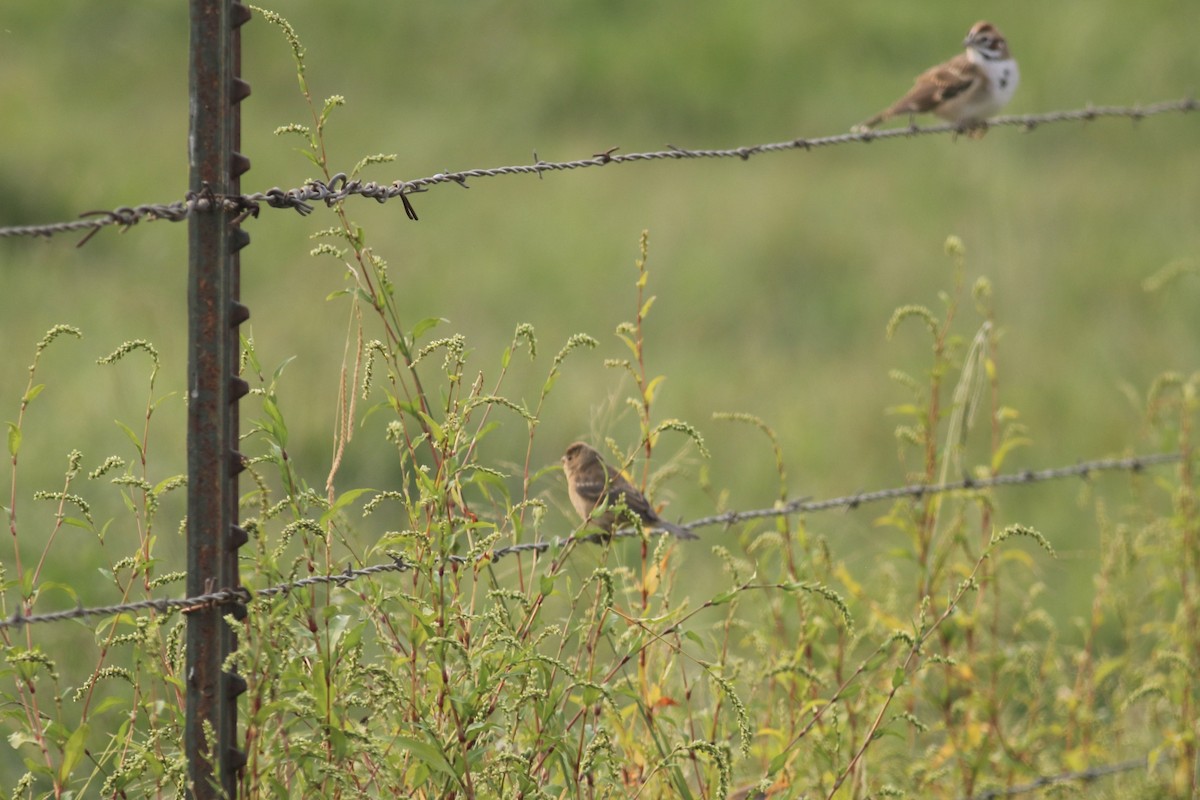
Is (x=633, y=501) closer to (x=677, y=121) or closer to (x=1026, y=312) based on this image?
(x=1026, y=312)

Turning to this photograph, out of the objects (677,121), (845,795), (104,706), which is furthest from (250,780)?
(677,121)

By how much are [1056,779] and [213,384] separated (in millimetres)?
2592

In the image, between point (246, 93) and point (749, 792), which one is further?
point (749, 792)

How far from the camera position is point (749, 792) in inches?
118

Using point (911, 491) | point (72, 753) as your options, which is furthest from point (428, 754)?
point (911, 491)

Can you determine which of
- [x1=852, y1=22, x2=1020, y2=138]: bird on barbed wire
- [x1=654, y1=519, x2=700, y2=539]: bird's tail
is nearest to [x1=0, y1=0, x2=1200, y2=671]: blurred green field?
[x1=654, y1=519, x2=700, y2=539]: bird's tail

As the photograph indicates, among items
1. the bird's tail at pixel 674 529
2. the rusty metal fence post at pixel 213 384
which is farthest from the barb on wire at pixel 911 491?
the rusty metal fence post at pixel 213 384

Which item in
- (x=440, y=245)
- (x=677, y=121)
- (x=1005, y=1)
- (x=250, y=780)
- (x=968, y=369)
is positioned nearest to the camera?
(x=250, y=780)

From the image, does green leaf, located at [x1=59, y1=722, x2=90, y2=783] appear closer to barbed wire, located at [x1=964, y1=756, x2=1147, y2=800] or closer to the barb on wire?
the barb on wire

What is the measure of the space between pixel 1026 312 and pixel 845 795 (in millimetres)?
6432

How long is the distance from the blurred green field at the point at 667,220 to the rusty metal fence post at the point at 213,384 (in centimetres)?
190

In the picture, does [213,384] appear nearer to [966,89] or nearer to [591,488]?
[591,488]

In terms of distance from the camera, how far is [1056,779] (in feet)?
13.3

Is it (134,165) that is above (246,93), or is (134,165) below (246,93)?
above
